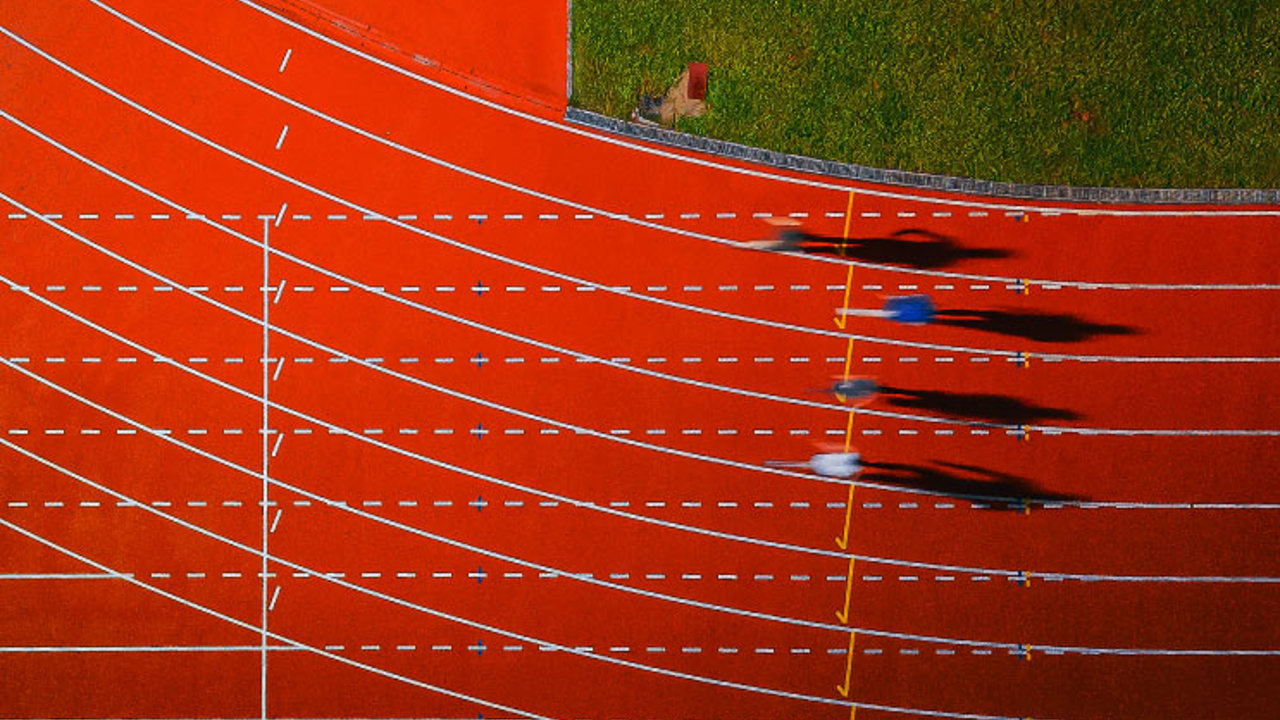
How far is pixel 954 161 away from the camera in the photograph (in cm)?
879

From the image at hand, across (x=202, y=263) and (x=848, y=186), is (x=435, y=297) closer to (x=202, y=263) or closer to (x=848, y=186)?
(x=202, y=263)

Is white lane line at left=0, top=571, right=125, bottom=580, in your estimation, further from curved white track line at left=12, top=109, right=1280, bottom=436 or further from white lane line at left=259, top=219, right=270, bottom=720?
curved white track line at left=12, top=109, right=1280, bottom=436

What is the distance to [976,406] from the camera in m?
8.80

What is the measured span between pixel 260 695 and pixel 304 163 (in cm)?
515

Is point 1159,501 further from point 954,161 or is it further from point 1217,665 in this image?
point 954,161

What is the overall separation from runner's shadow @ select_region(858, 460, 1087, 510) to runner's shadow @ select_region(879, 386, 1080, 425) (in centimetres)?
50

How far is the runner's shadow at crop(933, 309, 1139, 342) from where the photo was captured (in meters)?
8.77

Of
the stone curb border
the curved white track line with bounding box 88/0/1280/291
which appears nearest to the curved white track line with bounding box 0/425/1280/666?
the curved white track line with bounding box 88/0/1280/291

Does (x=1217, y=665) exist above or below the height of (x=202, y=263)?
below

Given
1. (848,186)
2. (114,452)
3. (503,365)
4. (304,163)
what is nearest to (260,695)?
(114,452)

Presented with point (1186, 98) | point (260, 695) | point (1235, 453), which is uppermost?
point (1186, 98)

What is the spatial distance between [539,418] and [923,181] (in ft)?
14.1

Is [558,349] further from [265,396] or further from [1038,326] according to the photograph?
[1038,326]

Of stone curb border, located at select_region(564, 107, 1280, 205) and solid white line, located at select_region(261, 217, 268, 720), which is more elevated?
stone curb border, located at select_region(564, 107, 1280, 205)
